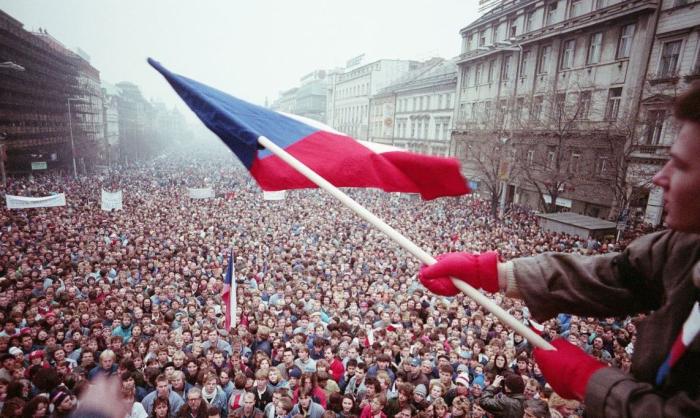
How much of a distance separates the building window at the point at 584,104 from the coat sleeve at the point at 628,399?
22.2m

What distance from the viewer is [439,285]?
1.90 m

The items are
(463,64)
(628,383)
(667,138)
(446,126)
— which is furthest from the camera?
(446,126)

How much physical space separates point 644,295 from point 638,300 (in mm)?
29

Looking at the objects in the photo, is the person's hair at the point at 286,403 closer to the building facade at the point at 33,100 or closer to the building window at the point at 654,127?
the building window at the point at 654,127

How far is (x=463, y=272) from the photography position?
1.82 metres

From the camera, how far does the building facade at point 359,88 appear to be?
57219 millimetres

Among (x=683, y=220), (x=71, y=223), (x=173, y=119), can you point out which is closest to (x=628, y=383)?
(x=683, y=220)

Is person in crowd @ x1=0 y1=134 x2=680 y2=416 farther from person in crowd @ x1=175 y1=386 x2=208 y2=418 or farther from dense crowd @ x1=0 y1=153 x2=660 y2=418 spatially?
person in crowd @ x1=175 y1=386 x2=208 y2=418

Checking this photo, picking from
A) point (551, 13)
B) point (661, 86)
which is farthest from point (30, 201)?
point (551, 13)

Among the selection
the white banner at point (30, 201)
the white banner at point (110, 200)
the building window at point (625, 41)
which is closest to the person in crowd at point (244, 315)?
the white banner at point (110, 200)

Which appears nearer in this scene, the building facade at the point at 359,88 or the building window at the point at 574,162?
the building window at the point at 574,162

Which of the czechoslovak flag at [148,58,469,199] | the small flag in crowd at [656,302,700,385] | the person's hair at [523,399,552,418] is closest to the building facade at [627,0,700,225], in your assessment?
the person's hair at [523,399,552,418]

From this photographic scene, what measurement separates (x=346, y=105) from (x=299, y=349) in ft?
215

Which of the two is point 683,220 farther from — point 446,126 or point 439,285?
point 446,126
